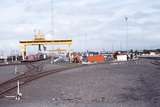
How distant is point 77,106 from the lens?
51.5 feet

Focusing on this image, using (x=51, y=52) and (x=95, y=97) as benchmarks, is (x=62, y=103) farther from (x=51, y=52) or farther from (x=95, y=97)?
(x=51, y=52)

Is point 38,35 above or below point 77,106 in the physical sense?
above

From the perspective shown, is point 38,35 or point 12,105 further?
point 38,35

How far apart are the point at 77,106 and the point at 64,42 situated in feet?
268

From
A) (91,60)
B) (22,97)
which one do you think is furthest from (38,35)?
(22,97)

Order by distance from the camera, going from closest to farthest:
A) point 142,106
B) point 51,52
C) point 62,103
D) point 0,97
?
point 142,106, point 62,103, point 0,97, point 51,52

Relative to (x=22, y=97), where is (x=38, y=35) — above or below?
above

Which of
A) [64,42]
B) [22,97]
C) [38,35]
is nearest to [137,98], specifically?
[22,97]

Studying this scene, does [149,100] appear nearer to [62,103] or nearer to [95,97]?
[95,97]

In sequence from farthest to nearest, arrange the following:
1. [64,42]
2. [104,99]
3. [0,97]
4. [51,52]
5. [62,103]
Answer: [51,52] < [64,42] < [0,97] < [104,99] < [62,103]

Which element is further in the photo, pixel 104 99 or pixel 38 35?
pixel 38 35

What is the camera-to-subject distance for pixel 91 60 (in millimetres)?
85875

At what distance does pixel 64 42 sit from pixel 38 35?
9666mm

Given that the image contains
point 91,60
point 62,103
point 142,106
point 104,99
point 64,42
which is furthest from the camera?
point 64,42
